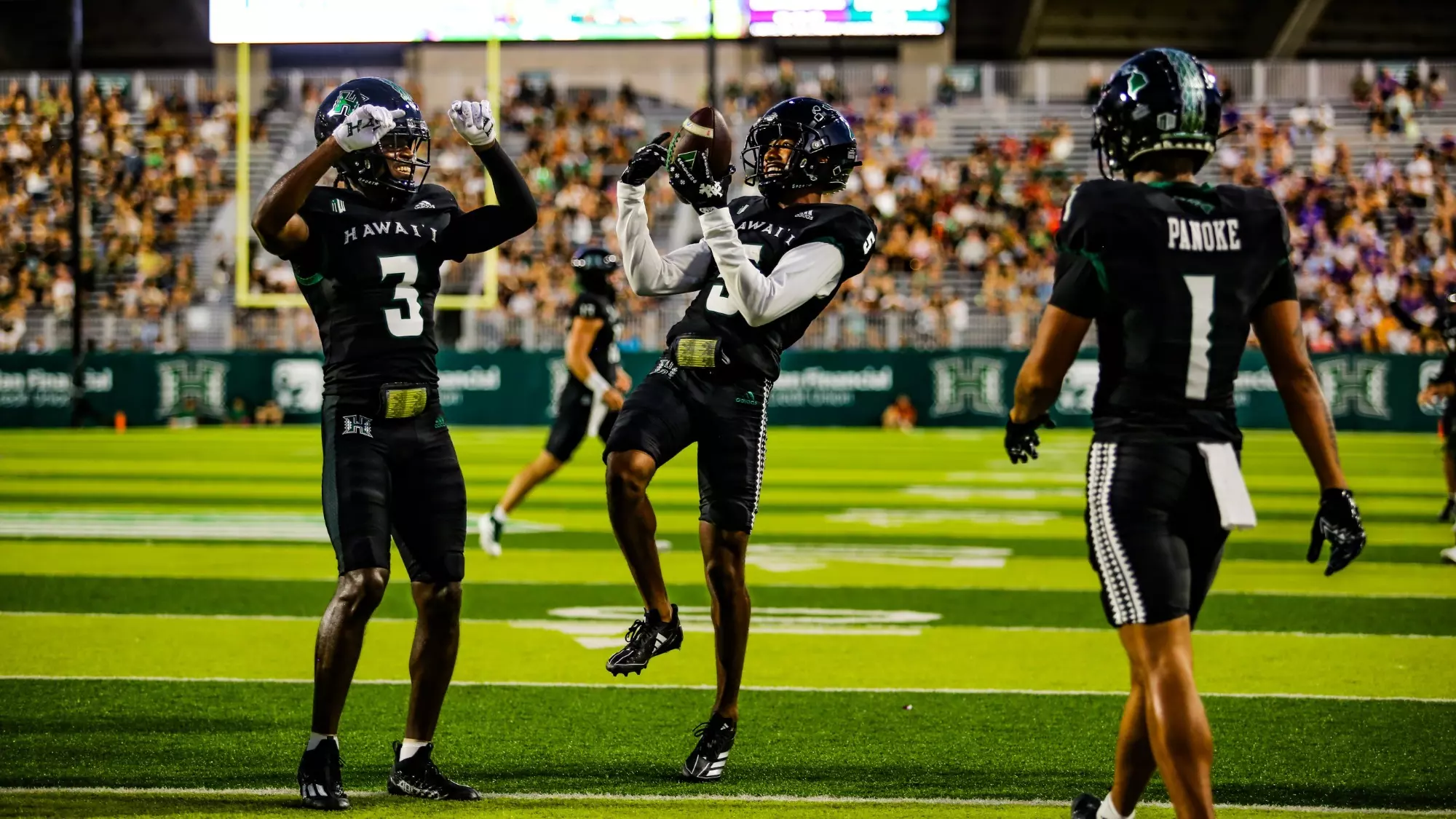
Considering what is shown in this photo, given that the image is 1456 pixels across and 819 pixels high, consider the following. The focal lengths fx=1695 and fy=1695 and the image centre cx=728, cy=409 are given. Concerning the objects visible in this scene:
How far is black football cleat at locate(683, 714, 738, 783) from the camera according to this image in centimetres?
503

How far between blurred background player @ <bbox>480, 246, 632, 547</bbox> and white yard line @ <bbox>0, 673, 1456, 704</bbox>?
3934mm

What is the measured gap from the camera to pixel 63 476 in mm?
16438

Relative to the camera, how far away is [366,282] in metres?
4.81

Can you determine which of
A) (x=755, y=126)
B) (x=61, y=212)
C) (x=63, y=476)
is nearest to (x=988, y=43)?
(x=61, y=212)

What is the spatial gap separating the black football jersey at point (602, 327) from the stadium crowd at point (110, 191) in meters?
17.7

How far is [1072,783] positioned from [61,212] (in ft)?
93.0

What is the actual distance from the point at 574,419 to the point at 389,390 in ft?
19.4

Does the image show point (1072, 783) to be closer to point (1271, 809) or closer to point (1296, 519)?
point (1271, 809)

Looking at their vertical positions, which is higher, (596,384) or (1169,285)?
(1169,285)

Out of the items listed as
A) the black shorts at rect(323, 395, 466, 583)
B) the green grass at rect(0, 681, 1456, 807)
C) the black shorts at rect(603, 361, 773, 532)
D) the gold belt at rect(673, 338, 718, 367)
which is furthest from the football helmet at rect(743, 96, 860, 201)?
the green grass at rect(0, 681, 1456, 807)

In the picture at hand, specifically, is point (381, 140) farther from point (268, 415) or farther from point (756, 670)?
point (268, 415)

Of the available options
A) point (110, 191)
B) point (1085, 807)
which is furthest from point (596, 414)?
point (110, 191)

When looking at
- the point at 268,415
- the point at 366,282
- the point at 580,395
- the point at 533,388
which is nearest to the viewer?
the point at 366,282

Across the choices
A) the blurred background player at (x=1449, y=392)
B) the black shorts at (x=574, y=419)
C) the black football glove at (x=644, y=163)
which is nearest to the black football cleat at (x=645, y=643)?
the black football glove at (x=644, y=163)
